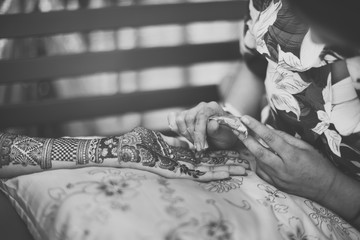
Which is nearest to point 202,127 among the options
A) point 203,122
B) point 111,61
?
point 203,122

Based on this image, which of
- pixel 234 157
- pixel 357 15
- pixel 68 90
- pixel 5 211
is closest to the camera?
pixel 357 15

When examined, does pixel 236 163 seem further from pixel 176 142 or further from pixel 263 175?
pixel 176 142

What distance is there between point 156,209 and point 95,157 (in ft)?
0.74

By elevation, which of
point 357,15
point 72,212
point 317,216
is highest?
point 357,15

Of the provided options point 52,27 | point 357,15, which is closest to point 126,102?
point 52,27

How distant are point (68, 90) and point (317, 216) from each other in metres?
0.98

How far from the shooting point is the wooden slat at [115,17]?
3.90ft

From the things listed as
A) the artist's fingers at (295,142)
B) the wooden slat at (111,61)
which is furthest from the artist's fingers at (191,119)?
the wooden slat at (111,61)

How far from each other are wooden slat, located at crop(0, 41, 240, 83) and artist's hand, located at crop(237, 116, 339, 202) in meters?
0.67

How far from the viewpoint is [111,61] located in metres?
1.33

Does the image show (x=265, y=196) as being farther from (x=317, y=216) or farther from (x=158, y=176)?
(x=158, y=176)

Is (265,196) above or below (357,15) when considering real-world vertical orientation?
below

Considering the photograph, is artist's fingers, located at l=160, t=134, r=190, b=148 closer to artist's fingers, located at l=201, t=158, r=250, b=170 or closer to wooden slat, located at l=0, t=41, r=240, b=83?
→ artist's fingers, located at l=201, t=158, r=250, b=170

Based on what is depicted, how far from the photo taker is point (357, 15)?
41cm
